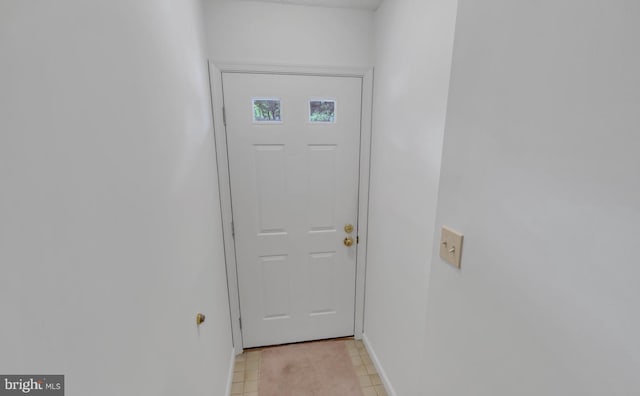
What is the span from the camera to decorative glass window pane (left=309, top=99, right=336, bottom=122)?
5.90ft

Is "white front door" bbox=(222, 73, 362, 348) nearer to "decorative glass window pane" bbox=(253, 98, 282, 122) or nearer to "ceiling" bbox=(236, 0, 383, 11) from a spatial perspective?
"decorative glass window pane" bbox=(253, 98, 282, 122)

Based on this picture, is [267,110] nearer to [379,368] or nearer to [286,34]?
[286,34]

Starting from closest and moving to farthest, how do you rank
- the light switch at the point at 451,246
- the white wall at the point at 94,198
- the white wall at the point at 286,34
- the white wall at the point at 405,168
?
1. the white wall at the point at 94,198
2. the light switch at the point at 451,246
3. the white wall at the point at 405,168
4. the white wall at the point at 286,34

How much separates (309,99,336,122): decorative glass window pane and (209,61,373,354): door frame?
0.17 m

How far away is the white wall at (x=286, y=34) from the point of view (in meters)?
1.59

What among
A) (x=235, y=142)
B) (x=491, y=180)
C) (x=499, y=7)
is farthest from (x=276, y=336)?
(x=499, y=7)

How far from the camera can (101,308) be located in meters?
0.51

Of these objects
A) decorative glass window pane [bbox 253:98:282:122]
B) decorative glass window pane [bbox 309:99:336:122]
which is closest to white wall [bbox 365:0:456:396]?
decorative glass window pane [bbox 309:99:336:122]

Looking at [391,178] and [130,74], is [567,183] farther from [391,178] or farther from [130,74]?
[391,178]

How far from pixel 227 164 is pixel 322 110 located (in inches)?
28.8

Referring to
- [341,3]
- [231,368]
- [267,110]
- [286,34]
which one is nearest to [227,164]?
[267,110]

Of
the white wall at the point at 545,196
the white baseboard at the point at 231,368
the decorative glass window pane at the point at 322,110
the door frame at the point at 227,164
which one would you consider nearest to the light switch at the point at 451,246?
the white wall at the point at 545,196

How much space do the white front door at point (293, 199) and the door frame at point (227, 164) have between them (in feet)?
0.11

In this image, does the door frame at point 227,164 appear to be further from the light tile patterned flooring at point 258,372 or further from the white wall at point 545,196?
the white wall at point 545,196
